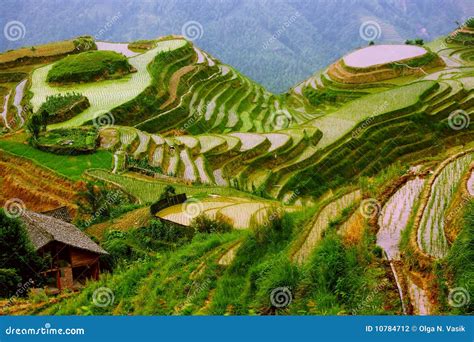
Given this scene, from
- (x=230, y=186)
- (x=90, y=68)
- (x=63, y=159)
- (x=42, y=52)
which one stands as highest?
(x=42, y=52)

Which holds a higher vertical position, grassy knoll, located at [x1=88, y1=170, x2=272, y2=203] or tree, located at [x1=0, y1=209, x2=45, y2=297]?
grassy knoll, located at [x1=88, y1=170, x2=272, y2=203]

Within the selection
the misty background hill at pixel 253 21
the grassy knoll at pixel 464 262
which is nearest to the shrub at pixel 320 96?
the misty background hill at pixel 253 21

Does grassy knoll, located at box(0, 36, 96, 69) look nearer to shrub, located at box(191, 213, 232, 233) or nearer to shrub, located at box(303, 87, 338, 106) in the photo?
shrub, located at box(303, 87, 338, 106)

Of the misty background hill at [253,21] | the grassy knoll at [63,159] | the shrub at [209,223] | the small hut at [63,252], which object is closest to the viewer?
the small hut at [63,252]

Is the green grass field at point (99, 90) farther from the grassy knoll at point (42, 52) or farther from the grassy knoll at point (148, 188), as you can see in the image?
the grassy knoll at point (148, 188)

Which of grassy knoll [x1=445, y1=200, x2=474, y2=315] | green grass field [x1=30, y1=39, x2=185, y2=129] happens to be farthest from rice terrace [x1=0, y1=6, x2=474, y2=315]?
green grass field [x1=30, y1=39, x2=185, y2=129]

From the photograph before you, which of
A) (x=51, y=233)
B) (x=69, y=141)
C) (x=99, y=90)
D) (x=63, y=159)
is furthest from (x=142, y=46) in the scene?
(x=51, y=233)

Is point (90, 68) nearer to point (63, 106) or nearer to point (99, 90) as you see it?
point (99, 90)
